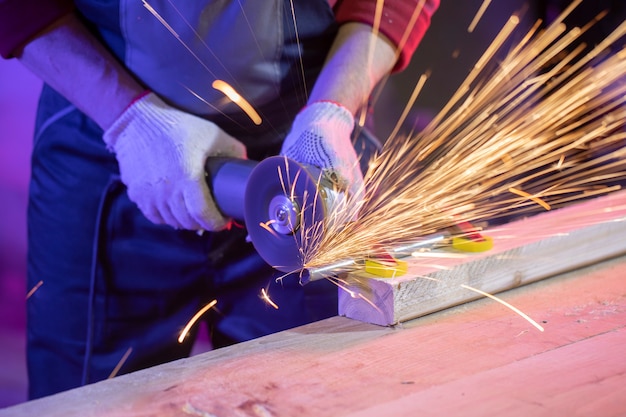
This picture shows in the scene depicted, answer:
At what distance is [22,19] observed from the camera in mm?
1430

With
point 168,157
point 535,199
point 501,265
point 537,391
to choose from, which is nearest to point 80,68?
point 168,157

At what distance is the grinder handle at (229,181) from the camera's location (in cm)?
129

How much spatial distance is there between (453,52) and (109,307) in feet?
6.10

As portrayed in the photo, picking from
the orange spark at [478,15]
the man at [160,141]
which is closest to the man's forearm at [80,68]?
the man at [160,141]

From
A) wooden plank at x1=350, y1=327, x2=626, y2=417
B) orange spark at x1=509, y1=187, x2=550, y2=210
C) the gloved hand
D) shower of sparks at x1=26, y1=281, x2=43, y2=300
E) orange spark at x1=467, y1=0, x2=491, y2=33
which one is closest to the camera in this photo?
wooden plank at x1=350, y1=327, x2=626, y2=417

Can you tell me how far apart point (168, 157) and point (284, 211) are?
0.41 m

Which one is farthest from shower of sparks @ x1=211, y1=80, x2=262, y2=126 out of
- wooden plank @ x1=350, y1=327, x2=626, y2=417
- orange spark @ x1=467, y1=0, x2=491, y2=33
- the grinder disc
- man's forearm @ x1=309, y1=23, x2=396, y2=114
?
orange spark @ x1=467, y1=0, x2=491, y2=33

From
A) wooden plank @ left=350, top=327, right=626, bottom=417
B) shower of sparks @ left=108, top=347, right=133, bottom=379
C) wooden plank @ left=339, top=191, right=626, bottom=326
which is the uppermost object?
wooden plank @ left=339, top=191, right=626, bottom=326

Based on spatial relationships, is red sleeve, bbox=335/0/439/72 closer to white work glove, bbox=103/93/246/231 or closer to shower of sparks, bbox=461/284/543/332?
white work glove, bbox=103/93/246/231

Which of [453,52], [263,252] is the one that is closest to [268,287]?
[263,252]

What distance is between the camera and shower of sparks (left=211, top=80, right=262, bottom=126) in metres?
1.55

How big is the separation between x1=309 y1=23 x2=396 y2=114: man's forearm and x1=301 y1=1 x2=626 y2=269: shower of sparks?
0.18 meters

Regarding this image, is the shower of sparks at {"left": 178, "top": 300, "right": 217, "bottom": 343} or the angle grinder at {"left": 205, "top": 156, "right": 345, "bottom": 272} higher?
the angle grinder at {"left": 205, "top": 156, "right": 345, "bottom": 272}

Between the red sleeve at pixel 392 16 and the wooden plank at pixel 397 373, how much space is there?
855 millimetres
